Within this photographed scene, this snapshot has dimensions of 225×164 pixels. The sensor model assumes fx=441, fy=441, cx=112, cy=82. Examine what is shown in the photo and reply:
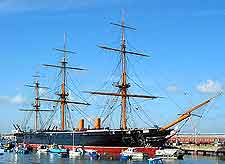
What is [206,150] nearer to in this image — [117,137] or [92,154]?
[117,137]

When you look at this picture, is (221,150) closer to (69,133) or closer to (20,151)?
(69,133)

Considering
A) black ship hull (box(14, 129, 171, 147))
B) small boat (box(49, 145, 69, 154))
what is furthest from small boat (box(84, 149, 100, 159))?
small boat (box(49, 145, 69, 154))

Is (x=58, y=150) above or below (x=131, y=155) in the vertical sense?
above

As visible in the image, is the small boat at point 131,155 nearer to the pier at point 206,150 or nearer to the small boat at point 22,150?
the pier at point 206,150

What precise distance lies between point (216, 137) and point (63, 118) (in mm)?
50976

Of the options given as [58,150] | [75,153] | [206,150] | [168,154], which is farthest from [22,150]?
[206,150]

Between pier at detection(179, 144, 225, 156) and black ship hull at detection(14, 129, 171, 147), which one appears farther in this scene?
pier at detection(179, 144, 225, 156)

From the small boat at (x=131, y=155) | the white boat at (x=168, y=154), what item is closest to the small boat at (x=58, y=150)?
the small boat at (x=131, y=155)

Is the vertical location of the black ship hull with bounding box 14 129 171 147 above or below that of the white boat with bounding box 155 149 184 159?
above

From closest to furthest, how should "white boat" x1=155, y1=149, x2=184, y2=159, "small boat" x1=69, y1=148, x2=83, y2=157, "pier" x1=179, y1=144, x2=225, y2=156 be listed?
"white boat" x1=155, y1=149, x2=184, y2=159
"small boat" x1=69, y1=148, x2=83, y2=157
"pier" x1=179, y1=144, x2=225, y2=156

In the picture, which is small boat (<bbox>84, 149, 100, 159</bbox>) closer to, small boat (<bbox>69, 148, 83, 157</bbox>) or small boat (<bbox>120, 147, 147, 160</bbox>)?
small boat (<bbox>69, 148, 83, 157</bbox>)

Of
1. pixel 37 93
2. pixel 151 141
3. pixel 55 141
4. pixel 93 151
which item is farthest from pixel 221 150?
pixel 37 93

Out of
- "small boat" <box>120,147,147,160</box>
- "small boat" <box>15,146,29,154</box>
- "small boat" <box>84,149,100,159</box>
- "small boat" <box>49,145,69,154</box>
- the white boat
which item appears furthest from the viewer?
"small boat" <box>15,146,29,154</box>

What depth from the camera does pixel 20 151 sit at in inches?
4026
